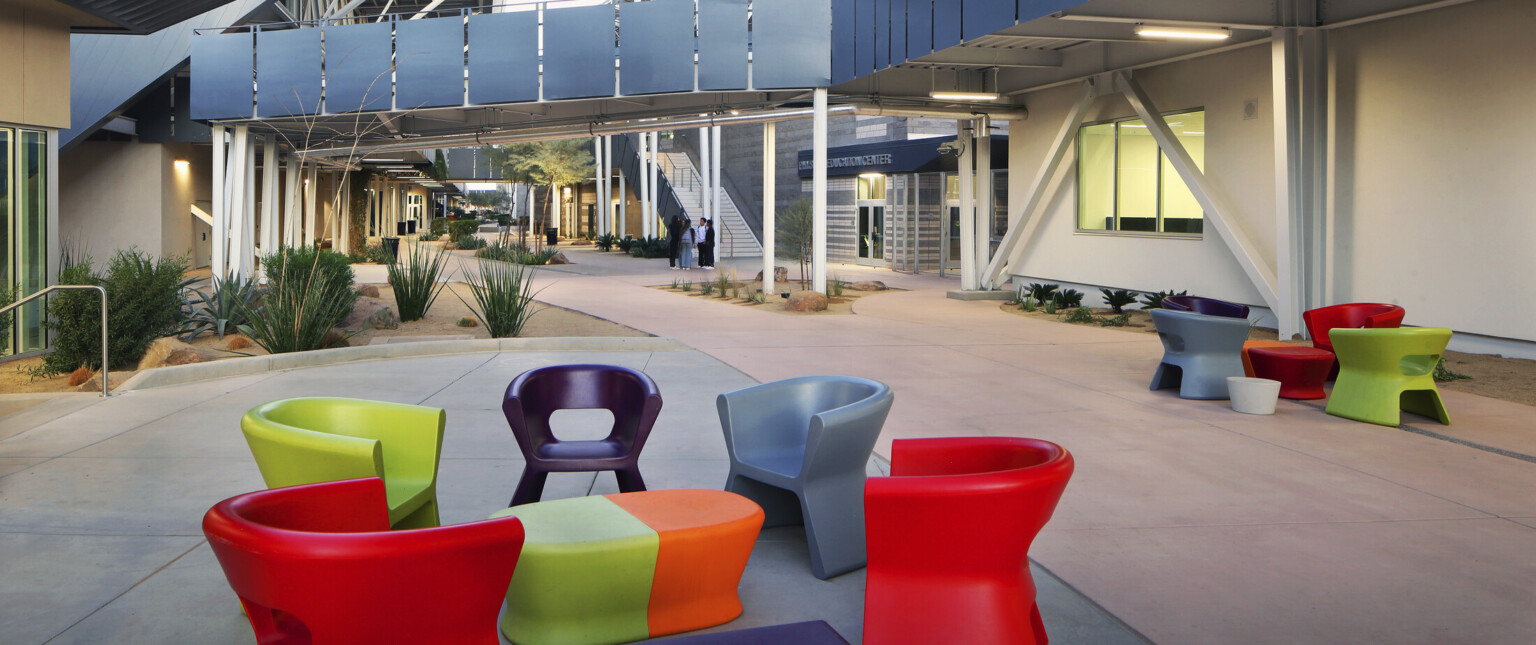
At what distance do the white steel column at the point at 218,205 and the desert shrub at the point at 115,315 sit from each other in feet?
28.6

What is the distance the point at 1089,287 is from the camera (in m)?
17.9

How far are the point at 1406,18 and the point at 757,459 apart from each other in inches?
422

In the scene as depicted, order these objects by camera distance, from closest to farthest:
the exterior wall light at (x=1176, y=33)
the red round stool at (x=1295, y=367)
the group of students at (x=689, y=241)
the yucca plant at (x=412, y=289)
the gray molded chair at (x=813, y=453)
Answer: the gray molded chair at (x=813, y=453), the red round stool at (x=1295, y=367), the exterior wall light at (x=1176, y=33), the yucca plant at (x=412, y=289), the group of students at (x=689, y=241)

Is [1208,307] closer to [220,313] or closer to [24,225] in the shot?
[220,313]

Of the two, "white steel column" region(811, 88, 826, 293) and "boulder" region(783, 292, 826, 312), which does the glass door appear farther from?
"boulder" region(783, 292, 826, 312)

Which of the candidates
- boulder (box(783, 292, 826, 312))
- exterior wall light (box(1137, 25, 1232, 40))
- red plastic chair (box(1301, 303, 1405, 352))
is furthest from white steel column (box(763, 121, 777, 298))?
red plastic chair (box(1301, 303, 1405, 352))

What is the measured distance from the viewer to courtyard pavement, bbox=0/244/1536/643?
163 inches

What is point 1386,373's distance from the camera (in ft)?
26.1

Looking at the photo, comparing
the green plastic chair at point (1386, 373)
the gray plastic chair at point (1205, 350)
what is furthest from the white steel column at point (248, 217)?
the green plastic chair at point (1386, 373)

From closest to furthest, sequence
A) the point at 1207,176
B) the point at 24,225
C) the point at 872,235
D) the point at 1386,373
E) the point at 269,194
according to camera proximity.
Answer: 1. the point at 1386,373
2. the point at 24,225
3. the point at 1207,176
4. the point at 269,194
5. the point at 872,235

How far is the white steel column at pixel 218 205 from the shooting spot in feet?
66.3

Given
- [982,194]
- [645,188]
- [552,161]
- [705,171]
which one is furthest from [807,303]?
[552,161]

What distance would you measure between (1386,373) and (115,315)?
11815 millimetres

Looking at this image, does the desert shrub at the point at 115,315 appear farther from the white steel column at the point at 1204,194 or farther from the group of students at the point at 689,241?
the group of students at the point at 689,241
